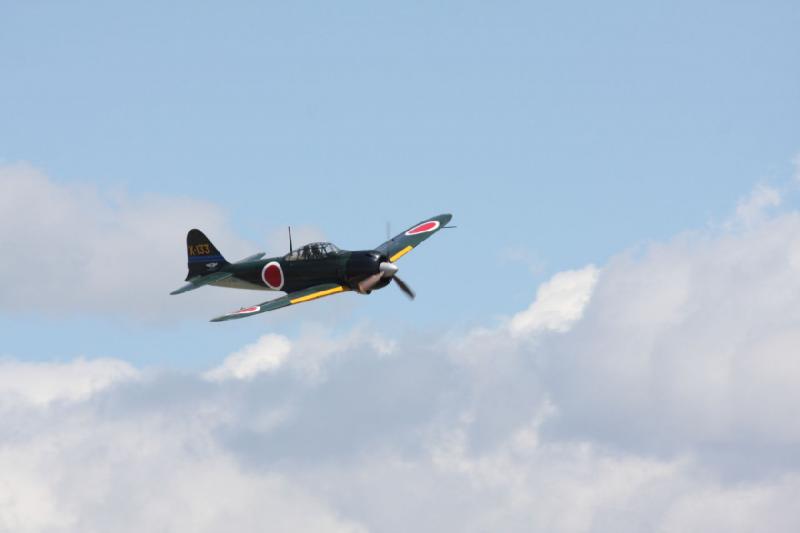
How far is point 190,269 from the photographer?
217 feet

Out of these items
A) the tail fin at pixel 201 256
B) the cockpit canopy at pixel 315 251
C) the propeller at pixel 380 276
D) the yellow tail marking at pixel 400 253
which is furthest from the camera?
the tail fin at pixel 201 256

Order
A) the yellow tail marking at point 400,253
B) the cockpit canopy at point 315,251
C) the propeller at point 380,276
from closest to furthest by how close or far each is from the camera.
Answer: the propeller at point 380,276, the cockpit canopy at point 315,251, the yellow tail marking at point 400,253

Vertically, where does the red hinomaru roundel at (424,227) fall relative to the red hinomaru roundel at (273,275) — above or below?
above

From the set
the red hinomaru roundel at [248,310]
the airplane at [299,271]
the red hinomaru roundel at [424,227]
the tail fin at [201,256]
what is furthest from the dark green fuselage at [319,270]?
the red hinomaru roundel at [424,227]

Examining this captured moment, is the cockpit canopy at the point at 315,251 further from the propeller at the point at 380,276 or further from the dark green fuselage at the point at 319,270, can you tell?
the propeller at the point at 380,276

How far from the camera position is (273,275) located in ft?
202

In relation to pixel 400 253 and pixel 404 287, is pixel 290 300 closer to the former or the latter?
pixel 404 287

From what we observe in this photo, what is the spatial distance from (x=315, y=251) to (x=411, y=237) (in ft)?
31.9

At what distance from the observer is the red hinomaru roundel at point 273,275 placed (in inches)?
2405

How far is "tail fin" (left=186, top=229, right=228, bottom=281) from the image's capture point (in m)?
65.2

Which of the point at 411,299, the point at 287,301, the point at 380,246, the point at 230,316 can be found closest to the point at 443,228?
the point at 380,246

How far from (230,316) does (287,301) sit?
14.4 feet

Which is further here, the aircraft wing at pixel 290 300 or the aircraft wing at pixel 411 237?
the aircraft wing at pixel 411 237

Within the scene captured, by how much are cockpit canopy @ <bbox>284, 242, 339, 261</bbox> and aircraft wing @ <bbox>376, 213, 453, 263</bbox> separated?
5.48 metres
